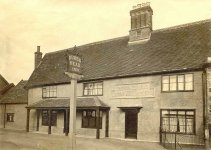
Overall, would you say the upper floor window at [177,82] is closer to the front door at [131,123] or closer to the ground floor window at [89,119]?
the front door at [131,123]

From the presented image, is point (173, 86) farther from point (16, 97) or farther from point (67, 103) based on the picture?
point (16, 97)

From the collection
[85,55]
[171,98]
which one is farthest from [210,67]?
[85,55]

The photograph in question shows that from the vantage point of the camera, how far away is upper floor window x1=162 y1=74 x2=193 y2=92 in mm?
17500

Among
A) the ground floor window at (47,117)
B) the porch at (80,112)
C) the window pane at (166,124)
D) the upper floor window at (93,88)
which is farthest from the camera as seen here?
the ground floor window at (47,117)

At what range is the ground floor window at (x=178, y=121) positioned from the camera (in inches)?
674

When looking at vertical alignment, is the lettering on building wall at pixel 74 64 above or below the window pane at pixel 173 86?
above

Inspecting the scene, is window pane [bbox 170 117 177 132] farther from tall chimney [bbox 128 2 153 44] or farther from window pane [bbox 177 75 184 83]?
tall chimney [bbox 128 2 153 44]

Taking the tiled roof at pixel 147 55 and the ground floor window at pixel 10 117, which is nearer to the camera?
the tiled roof at pixel 147 55

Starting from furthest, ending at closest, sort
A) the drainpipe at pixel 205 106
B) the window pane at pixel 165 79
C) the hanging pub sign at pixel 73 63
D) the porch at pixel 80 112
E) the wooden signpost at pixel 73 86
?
1. the porch at pixel 80 112
2. the window pane at pixel 165 79
3. the drainpipe at pixel 205 106
4. the hanging pub sign at pixel 73 63
5. the wooden signpost at pixel 73 86

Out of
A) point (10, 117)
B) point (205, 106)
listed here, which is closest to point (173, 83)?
point (205, 106)

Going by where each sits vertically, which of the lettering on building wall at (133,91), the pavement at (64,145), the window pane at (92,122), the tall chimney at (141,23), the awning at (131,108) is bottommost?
the pavement at (64,145)

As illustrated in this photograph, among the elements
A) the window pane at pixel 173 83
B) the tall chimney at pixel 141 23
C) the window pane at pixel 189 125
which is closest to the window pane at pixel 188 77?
the window pane at pixel 173 83

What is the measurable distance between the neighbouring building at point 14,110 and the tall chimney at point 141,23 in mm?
14359

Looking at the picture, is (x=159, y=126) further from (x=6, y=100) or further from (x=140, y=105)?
(x=6, y=100)
